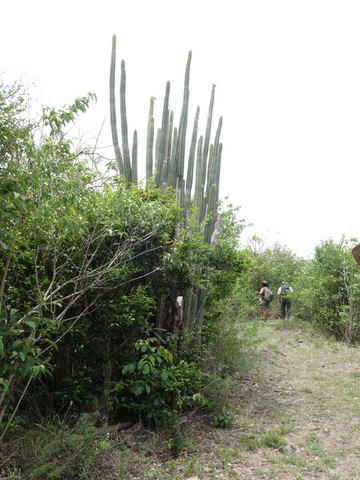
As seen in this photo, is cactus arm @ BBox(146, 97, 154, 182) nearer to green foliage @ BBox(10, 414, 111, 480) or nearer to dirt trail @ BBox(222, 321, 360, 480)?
dirt trail @ BBox(222, 321, 360, 480)

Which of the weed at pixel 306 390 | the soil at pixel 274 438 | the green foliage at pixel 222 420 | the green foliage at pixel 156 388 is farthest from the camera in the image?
the weed at pixel 306 390

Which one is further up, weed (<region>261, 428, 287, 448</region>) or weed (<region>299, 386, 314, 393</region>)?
weed (<region>299, 386, 314, 393</region>)

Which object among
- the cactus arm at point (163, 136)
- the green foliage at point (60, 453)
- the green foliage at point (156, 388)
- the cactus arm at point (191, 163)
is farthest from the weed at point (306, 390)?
the green foliage at point (60, 453)

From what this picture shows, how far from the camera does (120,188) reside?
421 cm

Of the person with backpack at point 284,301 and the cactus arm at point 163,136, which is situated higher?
the cactus arm at point 163,136

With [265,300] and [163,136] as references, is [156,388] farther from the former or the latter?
[265,300]

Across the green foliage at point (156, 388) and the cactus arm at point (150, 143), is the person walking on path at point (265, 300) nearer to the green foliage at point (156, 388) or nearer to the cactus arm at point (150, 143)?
the cactus arm at point (150, 143)

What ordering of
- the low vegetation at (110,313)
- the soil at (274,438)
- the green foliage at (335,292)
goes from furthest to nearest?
the green foliage at (335,292) → the soil at (274,438) → the low vegetation at (110,313)

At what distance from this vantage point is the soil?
13.4 ft

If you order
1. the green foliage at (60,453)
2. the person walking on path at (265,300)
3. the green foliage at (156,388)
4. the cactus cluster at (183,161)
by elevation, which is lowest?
the green foliage at (60,453)

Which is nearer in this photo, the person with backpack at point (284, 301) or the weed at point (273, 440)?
the weed at point (273, 440)

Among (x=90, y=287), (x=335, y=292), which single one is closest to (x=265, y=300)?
(x=335, y=292)

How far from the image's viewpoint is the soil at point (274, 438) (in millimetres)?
4070

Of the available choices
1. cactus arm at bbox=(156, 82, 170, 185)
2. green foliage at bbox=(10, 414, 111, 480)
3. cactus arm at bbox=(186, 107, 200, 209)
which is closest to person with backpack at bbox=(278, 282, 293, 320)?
cactus arm at bbox=(186, 107, 200, 209)
